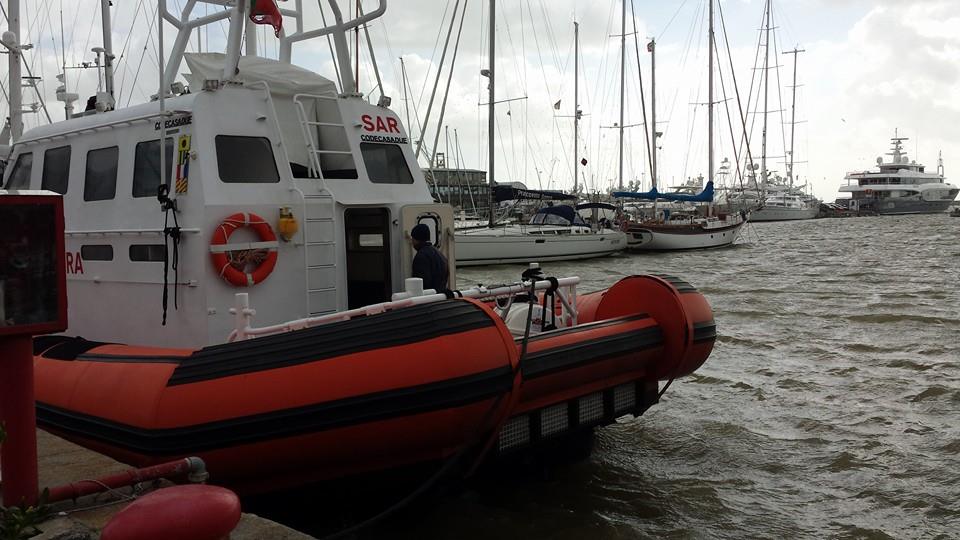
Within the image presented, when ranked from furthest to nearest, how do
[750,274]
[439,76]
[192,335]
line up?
[439,76] < [750,274] < [192,335]

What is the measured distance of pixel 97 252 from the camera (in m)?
5.98

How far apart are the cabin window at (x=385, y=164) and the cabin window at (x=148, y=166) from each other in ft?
4.72

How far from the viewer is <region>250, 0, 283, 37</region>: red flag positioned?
6148 millimetres

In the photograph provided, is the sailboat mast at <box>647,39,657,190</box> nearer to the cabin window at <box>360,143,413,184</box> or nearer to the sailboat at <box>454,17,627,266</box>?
the sailboat at <box>454,17,627,266</box>

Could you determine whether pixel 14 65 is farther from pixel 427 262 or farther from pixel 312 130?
pixel 427 262

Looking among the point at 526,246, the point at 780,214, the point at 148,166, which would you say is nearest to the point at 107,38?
the point at 148,166

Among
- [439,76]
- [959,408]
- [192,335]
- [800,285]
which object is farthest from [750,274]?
Answer: [192,335]

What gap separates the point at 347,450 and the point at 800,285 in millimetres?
15918

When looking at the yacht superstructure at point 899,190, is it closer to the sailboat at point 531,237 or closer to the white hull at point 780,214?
the white hull at point 780,214

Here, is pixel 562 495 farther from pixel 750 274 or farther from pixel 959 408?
pixel 750 274

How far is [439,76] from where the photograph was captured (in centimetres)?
2358

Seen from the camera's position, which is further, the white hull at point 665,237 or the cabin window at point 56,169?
the white hull at point 665,237

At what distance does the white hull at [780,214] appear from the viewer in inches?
2655

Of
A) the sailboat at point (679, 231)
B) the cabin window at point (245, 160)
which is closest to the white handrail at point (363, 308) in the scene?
the cabin window at point (245, 160)
